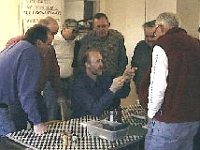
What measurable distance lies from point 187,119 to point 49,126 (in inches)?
34.2

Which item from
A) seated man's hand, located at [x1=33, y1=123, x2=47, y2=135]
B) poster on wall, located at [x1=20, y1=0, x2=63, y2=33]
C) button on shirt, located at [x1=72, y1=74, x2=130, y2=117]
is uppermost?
poster on wall, located at [x1=20, y1=0, x2=63, y2=33]

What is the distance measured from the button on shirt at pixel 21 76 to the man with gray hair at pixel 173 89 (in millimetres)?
703

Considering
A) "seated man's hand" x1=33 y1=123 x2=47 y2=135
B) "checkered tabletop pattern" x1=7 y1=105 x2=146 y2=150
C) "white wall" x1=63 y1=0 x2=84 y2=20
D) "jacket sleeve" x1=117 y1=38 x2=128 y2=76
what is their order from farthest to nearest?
"white wall" x1=63 y1=0 x2=84 y2=20 → "jacket sleeve" x1=117 y1=38 x2=128 y2=76 → "seated man's hand" x1=33 y1=123 x2=47 y2=135 → "checkered tabletop pattern" x1=7 y1=105 x2=146 y2=150

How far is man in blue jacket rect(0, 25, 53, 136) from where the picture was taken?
7.30ft

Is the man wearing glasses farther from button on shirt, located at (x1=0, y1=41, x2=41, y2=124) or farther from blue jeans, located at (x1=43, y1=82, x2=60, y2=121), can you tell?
button on shirt, located at (x1=0, y1=41, x2=41, y2=124)

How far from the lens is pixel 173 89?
1.98 meters

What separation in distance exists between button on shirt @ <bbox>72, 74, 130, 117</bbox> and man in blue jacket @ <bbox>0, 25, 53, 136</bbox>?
1.47 feet

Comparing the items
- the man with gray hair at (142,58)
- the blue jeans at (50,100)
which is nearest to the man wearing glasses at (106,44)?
the man with gray hair at (142,58)

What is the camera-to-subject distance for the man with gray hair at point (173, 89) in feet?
6.44

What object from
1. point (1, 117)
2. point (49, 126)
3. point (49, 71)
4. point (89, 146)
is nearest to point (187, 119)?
point (89, 146)

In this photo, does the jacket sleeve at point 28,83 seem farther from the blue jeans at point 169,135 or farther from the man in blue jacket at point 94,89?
the blue jeans at point 169,135

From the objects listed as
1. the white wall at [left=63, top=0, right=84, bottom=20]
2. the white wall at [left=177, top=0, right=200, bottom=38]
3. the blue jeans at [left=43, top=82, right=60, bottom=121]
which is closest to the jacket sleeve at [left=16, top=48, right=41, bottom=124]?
the blue jeans at [left=43, top=82, right=60, bottom=121]

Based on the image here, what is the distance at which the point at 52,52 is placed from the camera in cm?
346

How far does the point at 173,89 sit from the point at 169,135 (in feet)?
0.85
